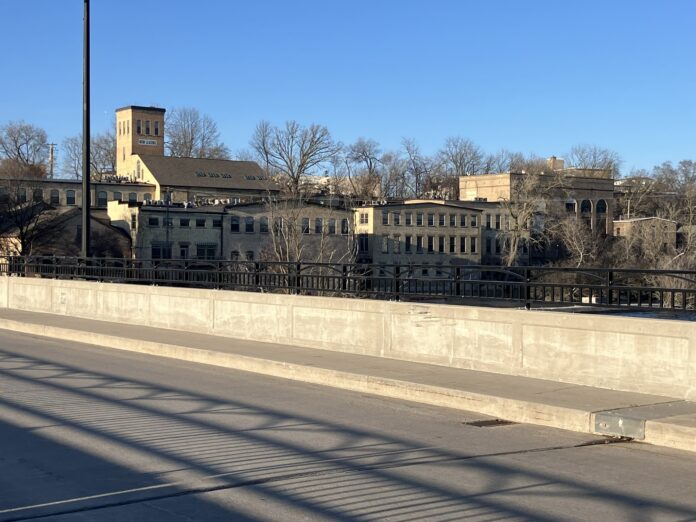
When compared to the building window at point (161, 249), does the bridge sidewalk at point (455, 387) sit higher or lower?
lower

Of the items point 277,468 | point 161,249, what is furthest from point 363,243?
point 277,468

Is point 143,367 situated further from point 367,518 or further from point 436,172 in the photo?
point 436,172

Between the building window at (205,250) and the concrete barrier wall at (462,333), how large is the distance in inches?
2840

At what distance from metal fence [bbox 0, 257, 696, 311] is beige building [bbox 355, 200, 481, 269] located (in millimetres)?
71776

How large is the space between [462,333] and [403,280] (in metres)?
2.09

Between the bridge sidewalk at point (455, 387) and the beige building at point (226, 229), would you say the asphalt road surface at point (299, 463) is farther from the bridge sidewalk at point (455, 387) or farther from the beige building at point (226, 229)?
the beige building at point (226, 229)

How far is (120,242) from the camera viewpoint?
89.8m

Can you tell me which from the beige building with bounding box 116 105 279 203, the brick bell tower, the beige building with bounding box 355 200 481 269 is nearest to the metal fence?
the beige building with bounding box 355 200 481 269

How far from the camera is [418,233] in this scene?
346 feet

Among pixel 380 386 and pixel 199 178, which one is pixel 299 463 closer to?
pixel 380 386

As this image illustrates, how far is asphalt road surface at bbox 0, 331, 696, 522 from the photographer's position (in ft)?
21.9

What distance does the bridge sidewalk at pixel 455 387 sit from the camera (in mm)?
9688

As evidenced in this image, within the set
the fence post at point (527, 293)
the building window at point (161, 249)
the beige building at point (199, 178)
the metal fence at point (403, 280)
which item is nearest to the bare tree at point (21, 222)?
the building window at point (161, 249)

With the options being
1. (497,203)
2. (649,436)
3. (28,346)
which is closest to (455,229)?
(497,203)
